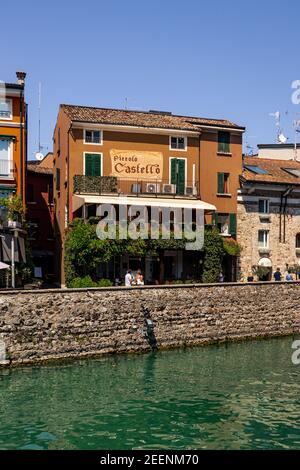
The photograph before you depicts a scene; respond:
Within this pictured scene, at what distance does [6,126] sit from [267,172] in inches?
765

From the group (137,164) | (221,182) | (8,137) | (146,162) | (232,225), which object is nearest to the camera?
(8,137)

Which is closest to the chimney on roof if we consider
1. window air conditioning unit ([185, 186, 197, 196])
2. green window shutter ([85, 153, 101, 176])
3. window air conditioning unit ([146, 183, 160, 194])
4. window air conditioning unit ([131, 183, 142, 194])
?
green window shutter ([85, 153, 101, 176])

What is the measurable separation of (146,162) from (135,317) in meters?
15.1

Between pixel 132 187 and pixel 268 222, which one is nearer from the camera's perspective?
pixel 132 187

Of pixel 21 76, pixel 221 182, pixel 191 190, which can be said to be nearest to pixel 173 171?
pixel 191 190

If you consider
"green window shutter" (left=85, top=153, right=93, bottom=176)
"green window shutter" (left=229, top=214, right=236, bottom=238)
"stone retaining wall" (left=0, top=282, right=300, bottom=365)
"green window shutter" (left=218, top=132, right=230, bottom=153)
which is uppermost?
"green window shutter" (left=218, top=132, right=230, bottom=153)

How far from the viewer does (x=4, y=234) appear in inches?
1406

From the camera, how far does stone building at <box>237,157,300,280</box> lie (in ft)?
150

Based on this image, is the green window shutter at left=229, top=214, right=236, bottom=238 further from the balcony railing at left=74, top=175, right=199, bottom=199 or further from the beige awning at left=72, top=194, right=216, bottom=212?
the balcony railing at left=74, top=175, right=199, bottom=199

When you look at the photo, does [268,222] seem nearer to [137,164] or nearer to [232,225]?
[232,225]

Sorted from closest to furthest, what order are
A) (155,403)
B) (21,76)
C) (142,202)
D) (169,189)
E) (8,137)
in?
1. (155,403)
2. (8,137)
3. (142,202)
4. (21,76)
5. (169,189)

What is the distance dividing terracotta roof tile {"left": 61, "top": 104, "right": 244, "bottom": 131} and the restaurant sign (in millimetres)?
1927

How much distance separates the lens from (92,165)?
4244 cm

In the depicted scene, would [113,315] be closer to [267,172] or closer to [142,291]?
[142,291]
